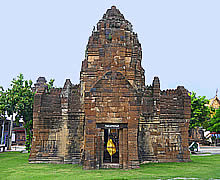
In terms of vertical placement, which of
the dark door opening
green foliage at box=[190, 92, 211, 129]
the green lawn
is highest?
green foliage at box=[190, 92, 211, 129]

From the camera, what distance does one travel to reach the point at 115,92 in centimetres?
1409

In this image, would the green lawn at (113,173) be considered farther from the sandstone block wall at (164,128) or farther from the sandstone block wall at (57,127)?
the sandstone block wall at (164,128)

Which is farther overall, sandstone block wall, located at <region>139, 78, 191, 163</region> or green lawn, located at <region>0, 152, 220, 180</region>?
sandstone block wall, located at <region>139, 78, 191, 163</region>

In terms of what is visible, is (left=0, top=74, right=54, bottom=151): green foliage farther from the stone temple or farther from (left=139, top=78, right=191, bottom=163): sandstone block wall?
(left=139, top=78, right=191, bottom=163): sandstone block wall

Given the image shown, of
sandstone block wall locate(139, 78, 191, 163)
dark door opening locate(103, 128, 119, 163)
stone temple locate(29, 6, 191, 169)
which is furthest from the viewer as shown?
sandstone block wall locate(139, 78, 191, 163)

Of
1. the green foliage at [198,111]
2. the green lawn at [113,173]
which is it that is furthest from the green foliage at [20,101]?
the green foliage at [198,111]

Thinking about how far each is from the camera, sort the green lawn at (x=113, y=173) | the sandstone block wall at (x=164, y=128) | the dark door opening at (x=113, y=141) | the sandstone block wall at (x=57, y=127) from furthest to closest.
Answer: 1. the sandstone block wall at (x=164, y=128)
2. the sandstone block wall at (x=57, y=127)
3. the dark door opening at (x=113, y=141)
4. the green lawn at (x=113, y=173)

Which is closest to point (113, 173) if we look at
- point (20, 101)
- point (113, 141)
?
point (113, 141)

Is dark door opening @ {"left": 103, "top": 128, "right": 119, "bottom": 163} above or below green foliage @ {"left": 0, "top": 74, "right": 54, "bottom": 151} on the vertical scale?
below

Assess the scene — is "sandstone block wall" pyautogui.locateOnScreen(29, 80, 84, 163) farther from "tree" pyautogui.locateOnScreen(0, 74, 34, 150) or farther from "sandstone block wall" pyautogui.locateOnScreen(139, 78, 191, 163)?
"tree" pyautogui.locateOnScreen(0, 74, 34, 150)

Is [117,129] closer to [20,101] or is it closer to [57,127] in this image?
[57,127]

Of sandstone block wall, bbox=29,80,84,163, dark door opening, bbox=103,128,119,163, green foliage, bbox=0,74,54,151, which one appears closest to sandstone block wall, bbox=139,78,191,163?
dark door opening, bbox=103,128,119,163

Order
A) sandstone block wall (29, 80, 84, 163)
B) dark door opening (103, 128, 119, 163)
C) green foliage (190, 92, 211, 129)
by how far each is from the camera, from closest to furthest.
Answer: dark door opening (103, 128, 119, 163)
sandstone block wall (29, 80, 84, 163)
green foliage (190, 92, 211, 129)

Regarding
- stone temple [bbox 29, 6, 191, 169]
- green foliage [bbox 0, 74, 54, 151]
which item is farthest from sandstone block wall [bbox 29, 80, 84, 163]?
green foliage [bbox 0, 74, 54, 151]
